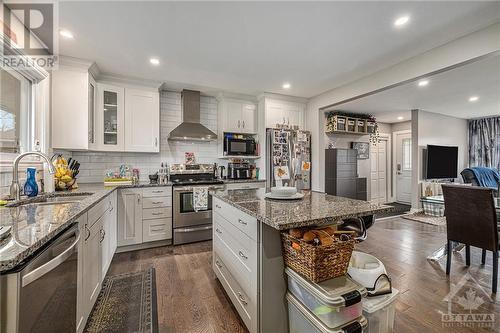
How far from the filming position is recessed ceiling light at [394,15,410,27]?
6.37 feet

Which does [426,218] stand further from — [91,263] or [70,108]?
[70,108]

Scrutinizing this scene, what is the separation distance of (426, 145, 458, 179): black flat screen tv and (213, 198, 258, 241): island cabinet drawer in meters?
5.59

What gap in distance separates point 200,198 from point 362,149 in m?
4.38

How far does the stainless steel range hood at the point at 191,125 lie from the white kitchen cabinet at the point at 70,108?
118 cm

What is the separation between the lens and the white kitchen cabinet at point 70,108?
2.65 m

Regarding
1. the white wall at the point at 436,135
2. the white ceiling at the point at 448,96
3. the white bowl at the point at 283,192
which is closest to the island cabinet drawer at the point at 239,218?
the white bowl at the point at 283,192

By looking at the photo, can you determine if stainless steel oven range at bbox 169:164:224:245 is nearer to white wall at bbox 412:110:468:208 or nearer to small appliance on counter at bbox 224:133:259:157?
small appliance on counter at bbox 224:133:259:157

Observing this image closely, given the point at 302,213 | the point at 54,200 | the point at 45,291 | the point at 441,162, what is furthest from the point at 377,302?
the point at 441,162

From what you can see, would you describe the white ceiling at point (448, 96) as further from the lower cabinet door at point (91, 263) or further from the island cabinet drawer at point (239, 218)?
the lower cabinet door at point (91, 263)

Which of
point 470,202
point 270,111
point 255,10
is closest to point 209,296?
point 255,10

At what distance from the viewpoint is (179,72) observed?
10.2 ft

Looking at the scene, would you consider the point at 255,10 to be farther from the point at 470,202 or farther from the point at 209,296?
the point at 470,202

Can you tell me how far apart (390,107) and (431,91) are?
Result: 977 mm

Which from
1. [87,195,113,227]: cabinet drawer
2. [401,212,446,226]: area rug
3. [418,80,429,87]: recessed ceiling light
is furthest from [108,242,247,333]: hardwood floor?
[401,212,446,226]: area rug
